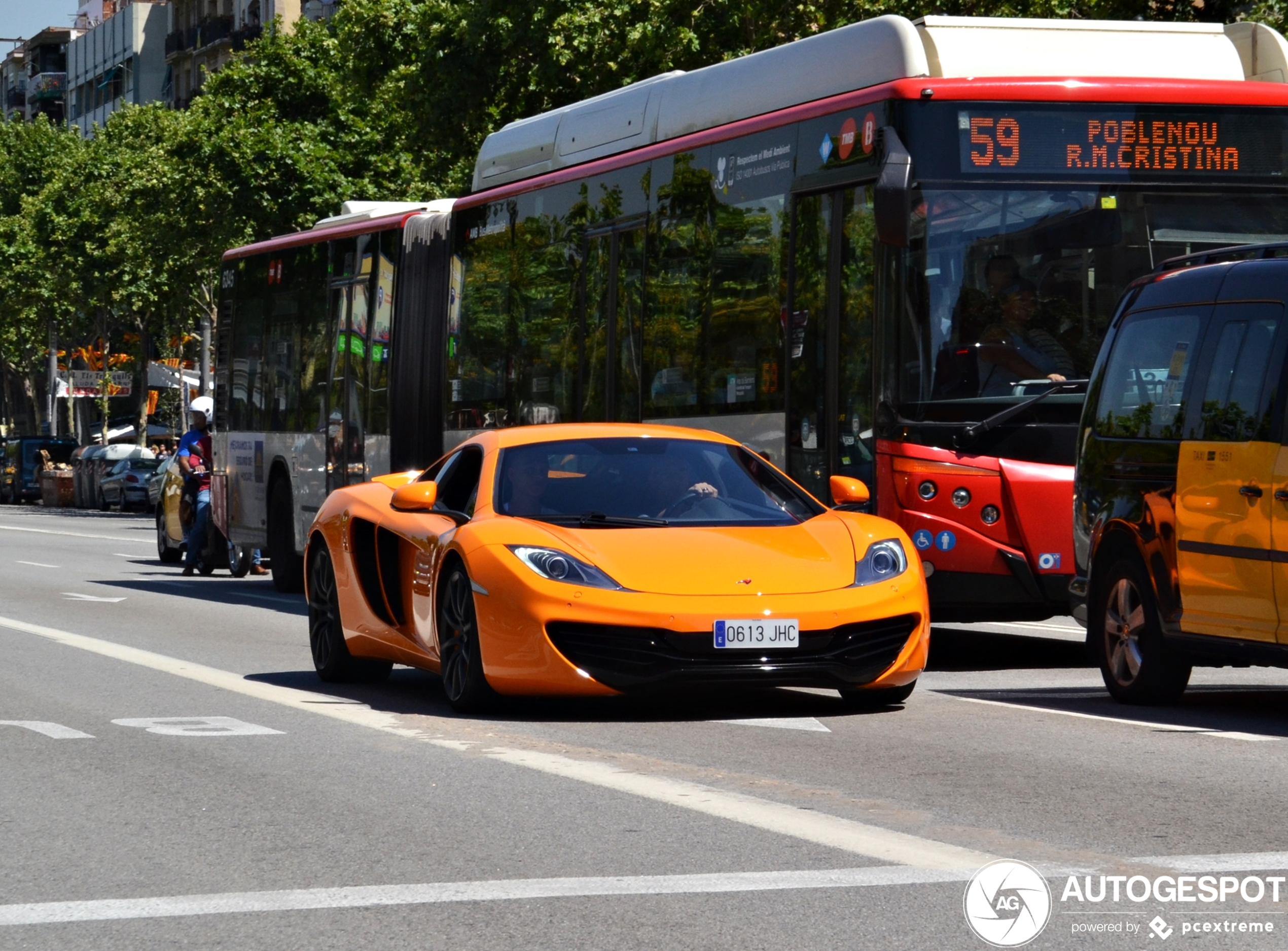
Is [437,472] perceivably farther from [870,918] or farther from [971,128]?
[870,918]

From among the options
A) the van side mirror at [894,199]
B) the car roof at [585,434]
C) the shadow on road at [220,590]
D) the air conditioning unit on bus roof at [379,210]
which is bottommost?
the shadow on road at [220,590]

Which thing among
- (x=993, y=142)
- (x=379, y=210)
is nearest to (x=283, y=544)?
(x=379, y=210)

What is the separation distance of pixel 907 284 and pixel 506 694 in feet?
12.6

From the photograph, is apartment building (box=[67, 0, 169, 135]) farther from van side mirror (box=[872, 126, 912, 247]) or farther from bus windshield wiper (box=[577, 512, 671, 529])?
bus windshield wiper (box=[577, 512, 671, 529])

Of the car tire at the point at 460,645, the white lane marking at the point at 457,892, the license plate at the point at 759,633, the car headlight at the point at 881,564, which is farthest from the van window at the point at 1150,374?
the white lane marking at the point at 457,892

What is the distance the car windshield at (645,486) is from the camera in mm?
10586

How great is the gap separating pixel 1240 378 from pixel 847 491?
1.85 m

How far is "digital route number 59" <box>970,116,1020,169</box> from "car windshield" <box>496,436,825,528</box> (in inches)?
102

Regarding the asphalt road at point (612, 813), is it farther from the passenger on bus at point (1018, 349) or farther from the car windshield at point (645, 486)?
the passenger on bus at point (1018, 349)

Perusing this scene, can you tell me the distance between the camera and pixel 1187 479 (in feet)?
33.6

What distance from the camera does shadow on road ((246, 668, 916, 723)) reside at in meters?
10.2

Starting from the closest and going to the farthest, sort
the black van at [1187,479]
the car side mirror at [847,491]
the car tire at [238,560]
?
the black van at [1187,479]
the car side mirror at [847,491]
the car tire at [238,560]

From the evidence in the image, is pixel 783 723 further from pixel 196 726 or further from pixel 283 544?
pixel 283 544

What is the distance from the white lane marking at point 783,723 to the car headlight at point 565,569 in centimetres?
82
